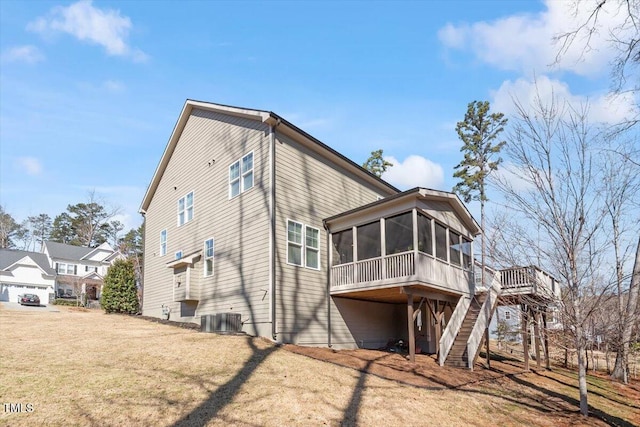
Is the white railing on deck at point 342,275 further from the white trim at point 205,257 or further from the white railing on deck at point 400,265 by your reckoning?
the white trim at point 205,257

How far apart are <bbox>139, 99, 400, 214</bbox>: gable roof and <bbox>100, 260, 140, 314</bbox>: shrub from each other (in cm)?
366

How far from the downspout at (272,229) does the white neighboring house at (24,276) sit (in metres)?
37.1

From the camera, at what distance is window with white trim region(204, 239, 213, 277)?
16828 mm

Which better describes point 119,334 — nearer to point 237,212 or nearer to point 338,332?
point 237,212

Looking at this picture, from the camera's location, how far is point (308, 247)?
50.5 feet

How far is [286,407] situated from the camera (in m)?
7.88

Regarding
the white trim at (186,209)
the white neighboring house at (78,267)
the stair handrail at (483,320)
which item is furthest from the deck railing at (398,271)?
the white neighboring house at (78,267)

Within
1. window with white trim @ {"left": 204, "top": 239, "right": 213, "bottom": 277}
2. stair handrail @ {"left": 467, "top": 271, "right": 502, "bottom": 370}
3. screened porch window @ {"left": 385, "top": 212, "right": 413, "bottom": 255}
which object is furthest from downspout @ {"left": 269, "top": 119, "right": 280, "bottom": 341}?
stair handrail @ {"left": 467, "top": 271, "right": 502, "bottom": 370}

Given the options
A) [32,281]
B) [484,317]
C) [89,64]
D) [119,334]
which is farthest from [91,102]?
[32,281]

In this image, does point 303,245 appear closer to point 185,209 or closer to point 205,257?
point 205,257

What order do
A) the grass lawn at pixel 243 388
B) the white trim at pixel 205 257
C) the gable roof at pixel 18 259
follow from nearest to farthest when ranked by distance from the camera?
the grass lawn at pixel 243 388 → the white trim at pixel 205 257 → the gable roof at pixel 18 259

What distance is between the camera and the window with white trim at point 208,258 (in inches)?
663

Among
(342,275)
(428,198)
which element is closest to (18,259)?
(342,275)

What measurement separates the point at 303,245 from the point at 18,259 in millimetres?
40636
